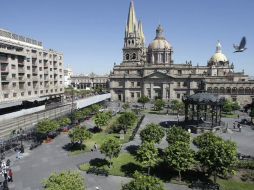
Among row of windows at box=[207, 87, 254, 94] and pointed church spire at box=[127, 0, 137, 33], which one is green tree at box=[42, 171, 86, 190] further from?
pointed church spire at box=[127, 0, 137, 33]

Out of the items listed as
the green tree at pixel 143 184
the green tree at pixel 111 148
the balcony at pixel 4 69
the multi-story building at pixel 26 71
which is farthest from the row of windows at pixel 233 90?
the green tree at pixel 143 184

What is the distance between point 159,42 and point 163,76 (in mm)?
17088

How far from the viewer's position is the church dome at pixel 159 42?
119 meters

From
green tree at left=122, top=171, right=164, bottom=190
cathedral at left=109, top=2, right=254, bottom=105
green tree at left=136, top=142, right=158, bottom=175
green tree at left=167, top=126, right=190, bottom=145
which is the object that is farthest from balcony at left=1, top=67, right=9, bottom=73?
cathedral at left=109, top=2, right=254, bottom=105

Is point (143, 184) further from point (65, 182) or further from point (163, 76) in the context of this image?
point (163, 76)

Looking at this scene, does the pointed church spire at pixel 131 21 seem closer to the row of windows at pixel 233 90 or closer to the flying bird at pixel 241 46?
the row of windows at pixel 233 90

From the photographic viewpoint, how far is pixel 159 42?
393 feet

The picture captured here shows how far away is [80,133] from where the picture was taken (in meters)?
42.8

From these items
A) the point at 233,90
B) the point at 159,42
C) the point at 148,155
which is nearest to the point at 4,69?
the point at 148,155

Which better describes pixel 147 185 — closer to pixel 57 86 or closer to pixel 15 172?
pixel 15 172

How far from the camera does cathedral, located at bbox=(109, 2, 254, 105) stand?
357ft

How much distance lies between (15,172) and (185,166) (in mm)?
21390

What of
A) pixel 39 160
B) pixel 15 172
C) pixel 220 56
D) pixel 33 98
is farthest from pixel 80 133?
pixel 220 56

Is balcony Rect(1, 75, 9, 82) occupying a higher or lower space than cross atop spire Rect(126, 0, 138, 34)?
lower
